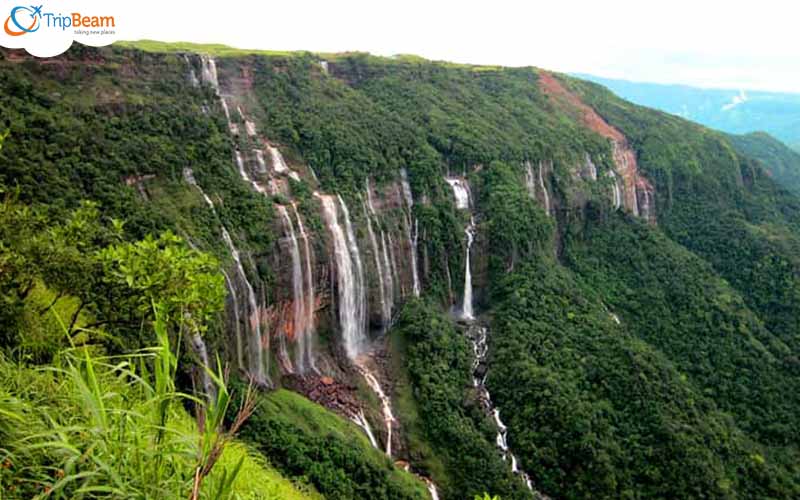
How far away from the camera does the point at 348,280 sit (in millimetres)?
24062

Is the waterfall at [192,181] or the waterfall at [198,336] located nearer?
the waterfall at [198,336]

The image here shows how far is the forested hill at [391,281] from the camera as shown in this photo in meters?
15.6

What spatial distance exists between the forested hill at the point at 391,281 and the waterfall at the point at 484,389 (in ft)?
0.39

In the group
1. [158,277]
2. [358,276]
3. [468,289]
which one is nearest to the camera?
[158,277]

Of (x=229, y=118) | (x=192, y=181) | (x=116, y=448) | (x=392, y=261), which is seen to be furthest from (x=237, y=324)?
(x=116, y=448)

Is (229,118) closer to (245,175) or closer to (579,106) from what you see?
(245,175)

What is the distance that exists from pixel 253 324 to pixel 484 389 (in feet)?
33.9

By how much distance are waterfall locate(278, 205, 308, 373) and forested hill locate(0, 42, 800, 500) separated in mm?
124

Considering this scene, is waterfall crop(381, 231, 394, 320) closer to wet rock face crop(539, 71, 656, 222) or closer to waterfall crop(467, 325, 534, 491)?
waterfall crop(467, 325, 534, 491)

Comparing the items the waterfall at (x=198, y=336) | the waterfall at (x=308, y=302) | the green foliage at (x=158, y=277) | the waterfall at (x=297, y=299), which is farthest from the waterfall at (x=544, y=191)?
the green foliage at (x=158, y=277)

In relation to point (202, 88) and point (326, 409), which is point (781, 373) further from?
point (202, 88)

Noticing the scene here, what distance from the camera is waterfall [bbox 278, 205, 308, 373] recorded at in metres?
22.0

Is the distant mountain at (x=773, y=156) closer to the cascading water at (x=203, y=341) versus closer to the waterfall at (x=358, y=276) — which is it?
the waterfall at (x=358, y=276)

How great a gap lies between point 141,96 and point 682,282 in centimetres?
2920
